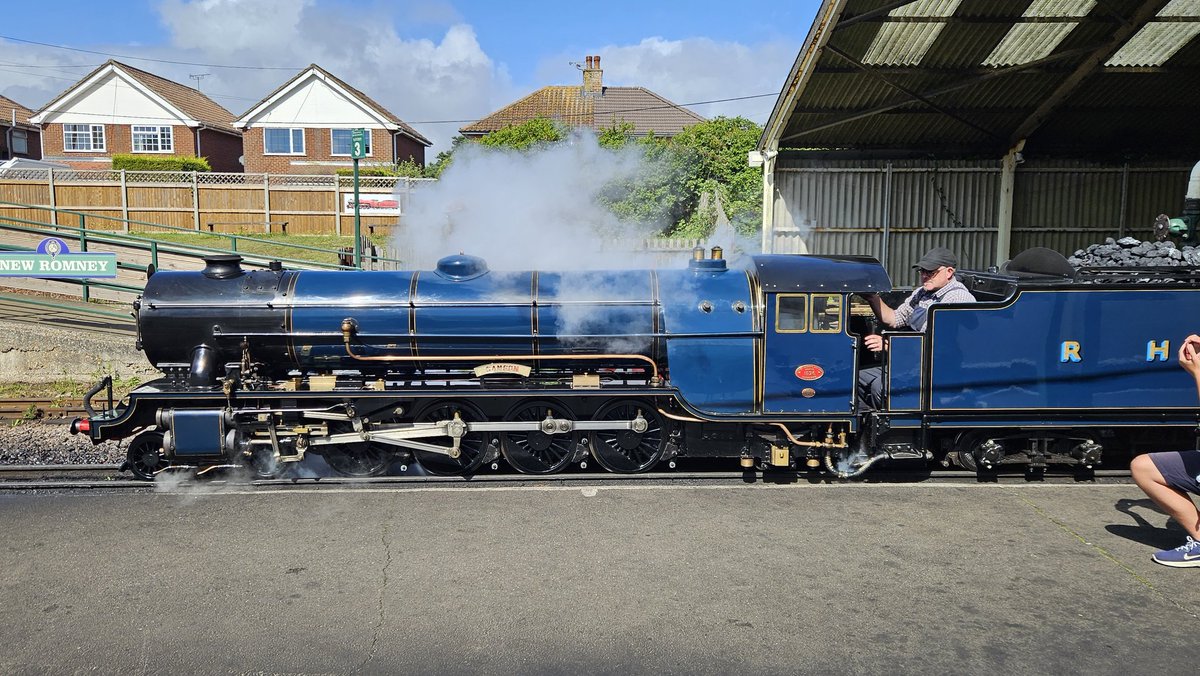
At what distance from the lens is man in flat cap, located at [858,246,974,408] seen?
7.50m

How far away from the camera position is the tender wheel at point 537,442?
775 cm

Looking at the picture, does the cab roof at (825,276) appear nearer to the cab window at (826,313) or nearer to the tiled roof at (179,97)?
the cab window at (826,313)

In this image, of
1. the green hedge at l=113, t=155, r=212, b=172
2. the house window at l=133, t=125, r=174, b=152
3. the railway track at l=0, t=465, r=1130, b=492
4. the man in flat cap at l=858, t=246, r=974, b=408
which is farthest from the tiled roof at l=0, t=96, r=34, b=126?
the man in flat cap at l=858, t=246, r=974, b=408

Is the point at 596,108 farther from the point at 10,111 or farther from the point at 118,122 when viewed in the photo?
the point at 10,111

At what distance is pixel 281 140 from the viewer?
33.7m

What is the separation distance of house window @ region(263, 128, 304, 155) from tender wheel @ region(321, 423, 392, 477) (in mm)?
28783

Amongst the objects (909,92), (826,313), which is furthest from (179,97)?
(826,313)

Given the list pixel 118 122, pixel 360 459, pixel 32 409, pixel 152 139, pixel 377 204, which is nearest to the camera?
pixel 360 459

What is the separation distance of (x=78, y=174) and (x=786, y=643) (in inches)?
1076

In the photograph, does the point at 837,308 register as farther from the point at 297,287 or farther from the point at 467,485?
the point at 297,287

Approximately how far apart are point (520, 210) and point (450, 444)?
8.27ft

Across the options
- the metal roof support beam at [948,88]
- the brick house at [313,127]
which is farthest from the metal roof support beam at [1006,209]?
the brick house at [313,127]

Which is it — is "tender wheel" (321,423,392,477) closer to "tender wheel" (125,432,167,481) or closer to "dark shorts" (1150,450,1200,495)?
"tender wheel" (125,432,167,481)

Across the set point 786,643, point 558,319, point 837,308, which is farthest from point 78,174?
→ point 786,643
